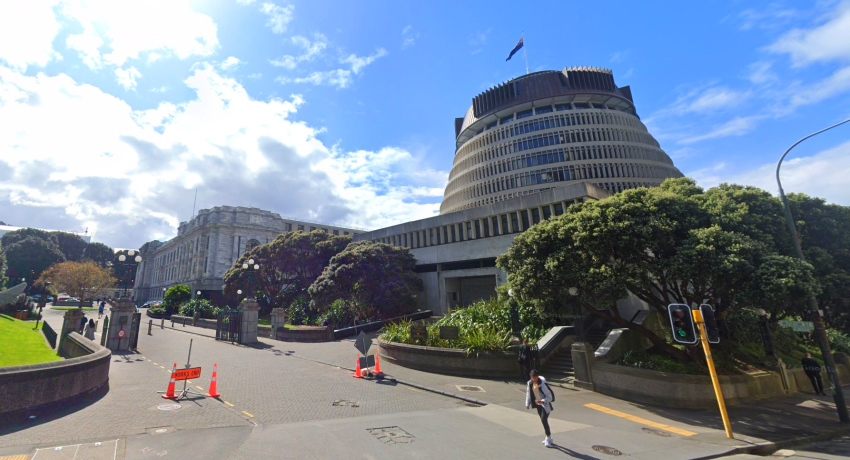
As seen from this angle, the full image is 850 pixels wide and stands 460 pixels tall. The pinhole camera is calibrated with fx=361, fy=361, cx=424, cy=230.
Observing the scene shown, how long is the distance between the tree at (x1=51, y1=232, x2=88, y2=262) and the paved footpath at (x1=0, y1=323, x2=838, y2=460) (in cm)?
10890

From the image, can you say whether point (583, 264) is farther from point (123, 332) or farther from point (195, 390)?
point (123, 332)

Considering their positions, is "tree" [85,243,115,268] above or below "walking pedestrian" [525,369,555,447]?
above

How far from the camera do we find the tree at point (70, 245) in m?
90.4

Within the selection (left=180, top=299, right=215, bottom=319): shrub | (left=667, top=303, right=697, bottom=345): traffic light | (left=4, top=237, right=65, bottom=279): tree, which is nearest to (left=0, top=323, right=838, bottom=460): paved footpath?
(left=667, top=303, right=697, bottom=345): traffic light

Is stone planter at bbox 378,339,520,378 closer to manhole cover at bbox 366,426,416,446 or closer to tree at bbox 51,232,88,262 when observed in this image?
manhole cover at bbox 366,426,416,446

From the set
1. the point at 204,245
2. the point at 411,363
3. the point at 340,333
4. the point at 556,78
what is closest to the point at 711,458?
the point at 411,363

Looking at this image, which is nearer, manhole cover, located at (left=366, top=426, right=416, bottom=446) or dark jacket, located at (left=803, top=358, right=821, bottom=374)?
manhole cover, located at (left=366, top=426, right=416, bottom=446)

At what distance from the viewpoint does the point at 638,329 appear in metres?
14.9

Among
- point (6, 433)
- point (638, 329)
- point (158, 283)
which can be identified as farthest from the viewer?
point (158, 283)

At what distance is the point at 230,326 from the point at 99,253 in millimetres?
108572

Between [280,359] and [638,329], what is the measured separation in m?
17.1

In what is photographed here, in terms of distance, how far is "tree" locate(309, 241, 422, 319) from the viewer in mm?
32156

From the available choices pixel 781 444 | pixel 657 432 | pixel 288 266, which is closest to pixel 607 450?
pixel 657 432

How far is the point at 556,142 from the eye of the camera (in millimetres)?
67438
